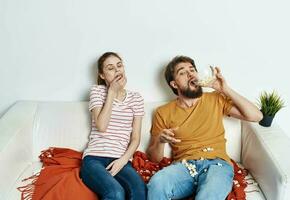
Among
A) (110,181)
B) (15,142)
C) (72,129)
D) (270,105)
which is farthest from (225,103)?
(15,142)

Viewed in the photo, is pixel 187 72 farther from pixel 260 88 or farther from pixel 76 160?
pixel 76 160

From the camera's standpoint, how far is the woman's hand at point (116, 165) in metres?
1.84

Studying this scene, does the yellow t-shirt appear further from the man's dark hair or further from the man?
the man's dark hair

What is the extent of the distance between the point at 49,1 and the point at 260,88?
1326mm

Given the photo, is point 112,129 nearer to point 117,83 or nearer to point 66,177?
point 117,83

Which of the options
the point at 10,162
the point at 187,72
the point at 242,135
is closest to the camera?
the point at 10,162

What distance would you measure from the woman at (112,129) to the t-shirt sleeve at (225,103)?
42 cm

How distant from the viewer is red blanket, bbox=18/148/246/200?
173 centimetres

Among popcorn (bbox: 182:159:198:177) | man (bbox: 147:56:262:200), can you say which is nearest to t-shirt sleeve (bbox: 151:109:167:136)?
man (bbox: 147:56:262:200)

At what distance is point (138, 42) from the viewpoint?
222 centimetres

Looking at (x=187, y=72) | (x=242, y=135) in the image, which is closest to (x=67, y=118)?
(x=187, y=72)

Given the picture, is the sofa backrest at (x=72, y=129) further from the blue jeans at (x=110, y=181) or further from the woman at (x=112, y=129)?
the blue jeans at (x=110, y=181)

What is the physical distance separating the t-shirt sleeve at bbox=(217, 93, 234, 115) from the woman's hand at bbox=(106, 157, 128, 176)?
22.9 inches

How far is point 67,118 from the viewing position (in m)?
2.16
